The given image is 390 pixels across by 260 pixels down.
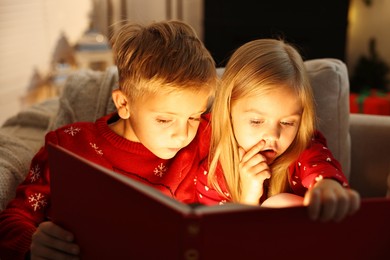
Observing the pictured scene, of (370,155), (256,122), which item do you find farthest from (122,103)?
(370,155)

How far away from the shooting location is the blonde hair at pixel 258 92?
117 centimetres

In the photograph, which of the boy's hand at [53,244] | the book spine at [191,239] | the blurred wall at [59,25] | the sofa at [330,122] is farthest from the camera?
the blurred wall at [59,25]

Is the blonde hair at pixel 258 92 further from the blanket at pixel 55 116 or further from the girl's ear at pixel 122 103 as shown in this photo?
the blanket at pixel 55 116

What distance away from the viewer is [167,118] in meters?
1.13

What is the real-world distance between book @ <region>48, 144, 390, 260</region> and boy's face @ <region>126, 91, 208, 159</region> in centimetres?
29

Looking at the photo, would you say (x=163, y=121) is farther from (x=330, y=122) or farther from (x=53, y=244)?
(x=330, y=122)

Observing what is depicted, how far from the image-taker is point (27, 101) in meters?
3.56

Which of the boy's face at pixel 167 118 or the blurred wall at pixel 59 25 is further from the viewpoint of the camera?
the blurred wall at pixel 59 25

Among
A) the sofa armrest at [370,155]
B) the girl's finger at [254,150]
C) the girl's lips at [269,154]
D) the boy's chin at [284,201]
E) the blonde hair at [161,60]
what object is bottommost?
the sofa armrest at [370,155]

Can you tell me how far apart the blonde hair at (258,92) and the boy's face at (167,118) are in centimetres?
9

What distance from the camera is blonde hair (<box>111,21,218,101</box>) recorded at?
3.69ft

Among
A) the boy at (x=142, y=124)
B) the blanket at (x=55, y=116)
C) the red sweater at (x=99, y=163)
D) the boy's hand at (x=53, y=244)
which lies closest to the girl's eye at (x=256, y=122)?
the boy at (x=142, y=124)

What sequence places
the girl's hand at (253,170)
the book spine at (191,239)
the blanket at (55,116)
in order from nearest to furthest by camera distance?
the book spine at (191,239) → the girl's hand at (253,170) → the blanket at (55,116)

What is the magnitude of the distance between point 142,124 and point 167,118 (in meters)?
0.08
